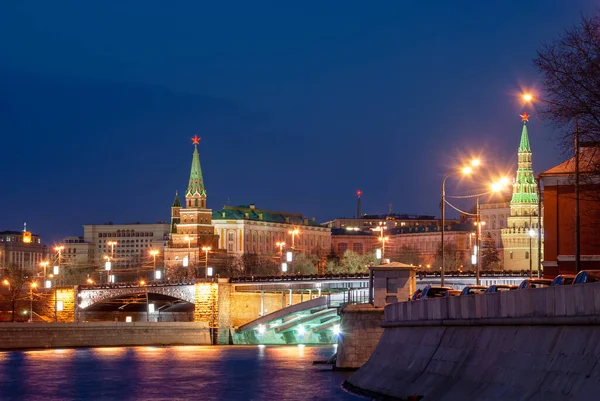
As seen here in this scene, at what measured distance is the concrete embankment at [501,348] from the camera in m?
21.6

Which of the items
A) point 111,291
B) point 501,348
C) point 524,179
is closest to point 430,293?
point 501,348

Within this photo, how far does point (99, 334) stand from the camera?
9612 centimetres

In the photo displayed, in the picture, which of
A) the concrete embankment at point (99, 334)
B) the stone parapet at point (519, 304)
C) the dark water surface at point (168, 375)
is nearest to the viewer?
the stone parapet at point (519, 304)

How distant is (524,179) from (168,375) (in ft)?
435

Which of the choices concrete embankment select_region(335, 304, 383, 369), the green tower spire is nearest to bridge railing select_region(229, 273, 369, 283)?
concrete embankment select_region(335, 304, 383, 369)

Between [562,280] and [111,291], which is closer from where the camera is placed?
[562,280]

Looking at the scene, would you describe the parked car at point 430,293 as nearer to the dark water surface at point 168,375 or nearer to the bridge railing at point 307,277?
the dark water surface at point 168,375

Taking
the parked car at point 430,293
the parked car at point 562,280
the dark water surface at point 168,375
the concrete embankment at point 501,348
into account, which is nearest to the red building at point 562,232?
the parked car at point 430,293

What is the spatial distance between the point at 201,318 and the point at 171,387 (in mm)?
53363

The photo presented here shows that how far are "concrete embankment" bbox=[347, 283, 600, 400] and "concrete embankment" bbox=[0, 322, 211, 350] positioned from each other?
55.9 meters

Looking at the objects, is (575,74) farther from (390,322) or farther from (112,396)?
(112,396)

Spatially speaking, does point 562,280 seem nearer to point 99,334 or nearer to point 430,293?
point 430,293

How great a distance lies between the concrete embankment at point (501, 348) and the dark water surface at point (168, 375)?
5909mm

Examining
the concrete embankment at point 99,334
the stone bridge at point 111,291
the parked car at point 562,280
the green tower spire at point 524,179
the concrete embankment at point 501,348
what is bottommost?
the concrete embankment at point 99,334
